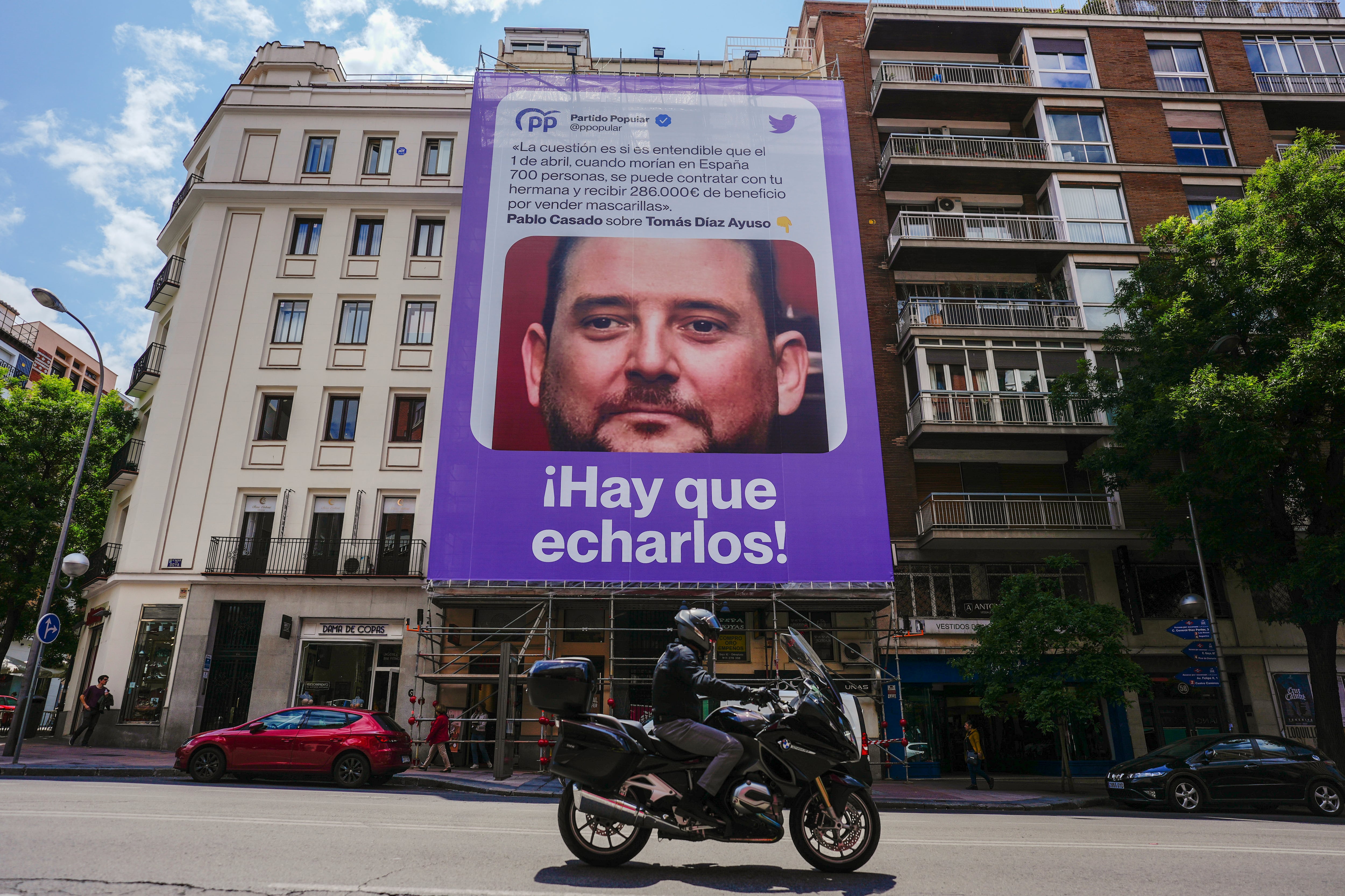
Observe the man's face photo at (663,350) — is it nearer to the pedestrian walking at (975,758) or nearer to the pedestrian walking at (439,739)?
the pedestrian walking at (439,739)

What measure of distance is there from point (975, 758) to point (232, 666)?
743 inches

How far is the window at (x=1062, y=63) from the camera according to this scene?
90.6 feet

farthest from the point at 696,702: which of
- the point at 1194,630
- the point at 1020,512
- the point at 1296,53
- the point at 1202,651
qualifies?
the point at 1296,53

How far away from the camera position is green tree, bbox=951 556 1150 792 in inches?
663

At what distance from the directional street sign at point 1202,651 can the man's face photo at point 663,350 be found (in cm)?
1029

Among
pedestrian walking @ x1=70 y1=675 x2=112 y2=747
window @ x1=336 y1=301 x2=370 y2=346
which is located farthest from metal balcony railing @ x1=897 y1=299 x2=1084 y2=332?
pedestrian walking @ x1=70 y1=675 x2=112 y2=747

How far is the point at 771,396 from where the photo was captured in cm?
2130

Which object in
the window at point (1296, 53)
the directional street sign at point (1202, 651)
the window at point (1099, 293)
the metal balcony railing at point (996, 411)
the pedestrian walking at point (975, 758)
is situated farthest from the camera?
the window at point (1296, 53)

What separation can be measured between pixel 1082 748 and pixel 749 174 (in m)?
18.7

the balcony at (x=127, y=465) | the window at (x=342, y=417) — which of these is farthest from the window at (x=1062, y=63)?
the balcony at (x=127, y=465)

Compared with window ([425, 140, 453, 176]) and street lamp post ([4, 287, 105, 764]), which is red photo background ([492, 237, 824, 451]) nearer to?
window ([425, 140, 453, 176])

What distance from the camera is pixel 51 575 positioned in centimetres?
1783

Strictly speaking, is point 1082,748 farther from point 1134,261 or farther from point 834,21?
point 834,21

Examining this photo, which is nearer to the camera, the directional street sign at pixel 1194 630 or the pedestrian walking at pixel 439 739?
the directional street sign at pixel 1194 630
